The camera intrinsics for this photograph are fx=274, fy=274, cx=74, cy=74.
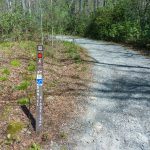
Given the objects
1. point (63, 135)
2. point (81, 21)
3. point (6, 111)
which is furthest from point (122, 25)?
point (63, 135)

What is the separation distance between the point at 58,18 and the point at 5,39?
289cm

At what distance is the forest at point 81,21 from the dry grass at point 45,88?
211cm

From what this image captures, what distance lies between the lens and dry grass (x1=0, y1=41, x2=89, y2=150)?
527 centimetres

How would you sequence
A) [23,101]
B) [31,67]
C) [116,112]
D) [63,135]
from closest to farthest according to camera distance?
[63,135], [116,112], [23,101], [31,67]

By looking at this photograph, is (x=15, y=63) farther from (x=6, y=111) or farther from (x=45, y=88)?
(x=6, y=111)

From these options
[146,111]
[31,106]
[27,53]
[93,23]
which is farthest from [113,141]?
[93,23]

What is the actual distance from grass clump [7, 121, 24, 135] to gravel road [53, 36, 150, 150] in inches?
41.4

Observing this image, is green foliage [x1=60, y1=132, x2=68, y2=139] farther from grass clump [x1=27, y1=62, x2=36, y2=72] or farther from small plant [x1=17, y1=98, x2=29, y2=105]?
grass clump [x1=27, y1=62, x2=36, y2=72]

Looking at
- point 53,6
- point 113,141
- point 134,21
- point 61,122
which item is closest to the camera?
point 113,141

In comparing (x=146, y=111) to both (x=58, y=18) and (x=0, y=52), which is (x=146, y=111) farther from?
(x=58, y=18)

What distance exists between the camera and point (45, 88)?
7609mm

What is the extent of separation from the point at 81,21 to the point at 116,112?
22.8 m

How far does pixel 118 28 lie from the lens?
19781 mm

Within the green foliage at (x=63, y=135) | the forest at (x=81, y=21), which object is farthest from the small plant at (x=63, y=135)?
the forest at (x=81, y=21)
